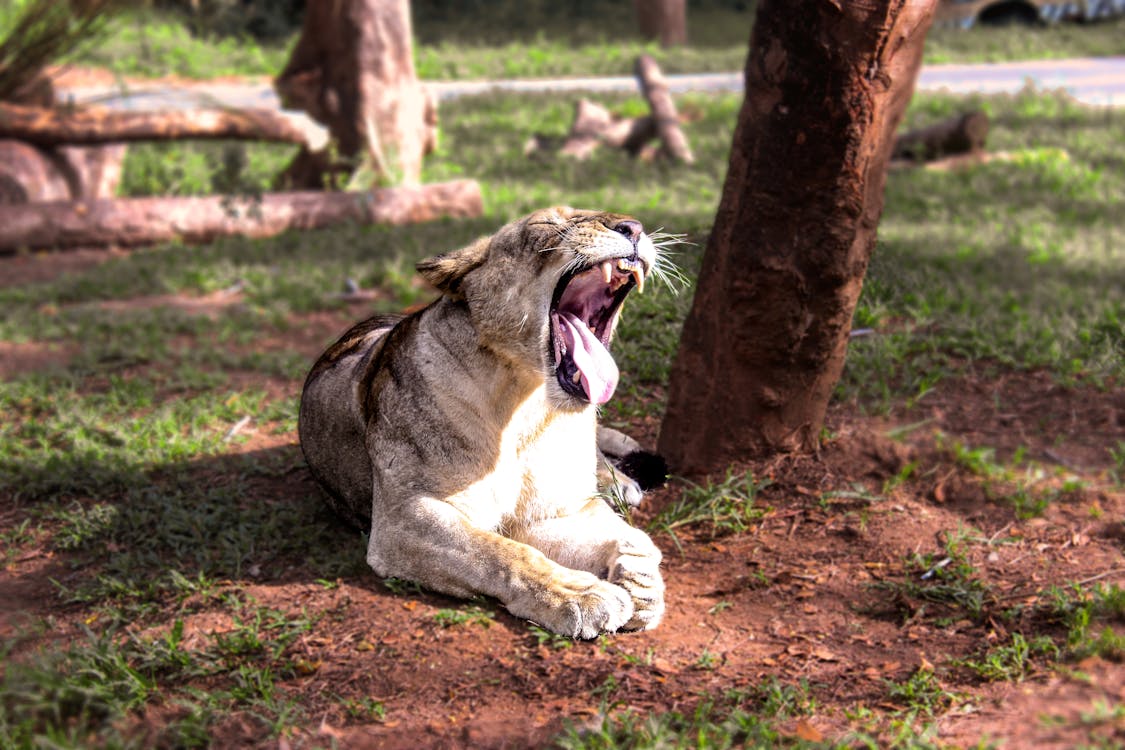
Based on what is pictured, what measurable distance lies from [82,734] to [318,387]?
1.98 m

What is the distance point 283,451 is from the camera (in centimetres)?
561

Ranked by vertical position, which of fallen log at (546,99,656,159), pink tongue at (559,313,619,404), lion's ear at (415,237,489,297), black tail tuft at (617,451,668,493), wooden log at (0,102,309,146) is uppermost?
lion's ear at (415,237,489,297)

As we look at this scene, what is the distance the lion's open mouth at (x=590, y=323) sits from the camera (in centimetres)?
380

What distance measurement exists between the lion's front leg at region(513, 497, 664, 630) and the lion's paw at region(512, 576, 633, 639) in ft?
0.25

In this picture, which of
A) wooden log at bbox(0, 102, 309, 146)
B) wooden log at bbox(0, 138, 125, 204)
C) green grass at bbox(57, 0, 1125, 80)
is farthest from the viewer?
green grass at bbox(57, 0, 1125, 80)

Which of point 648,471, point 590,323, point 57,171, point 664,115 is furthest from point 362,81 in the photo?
point 590,323

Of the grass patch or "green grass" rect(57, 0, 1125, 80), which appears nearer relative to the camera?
the grass patch

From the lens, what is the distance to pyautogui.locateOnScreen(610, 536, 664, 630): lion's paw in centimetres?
388

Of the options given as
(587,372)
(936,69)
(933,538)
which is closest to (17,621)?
(587,372)

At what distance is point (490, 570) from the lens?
3.96m

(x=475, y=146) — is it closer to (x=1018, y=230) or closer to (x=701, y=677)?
(x=1018, y=230)

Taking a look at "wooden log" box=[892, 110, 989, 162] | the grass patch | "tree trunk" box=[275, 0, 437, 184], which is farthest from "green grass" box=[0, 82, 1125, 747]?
"tree trunk" box=[275, 0, 437, 184]

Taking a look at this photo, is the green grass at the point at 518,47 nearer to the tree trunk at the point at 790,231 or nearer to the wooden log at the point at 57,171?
the wooden log at the point at 57,171

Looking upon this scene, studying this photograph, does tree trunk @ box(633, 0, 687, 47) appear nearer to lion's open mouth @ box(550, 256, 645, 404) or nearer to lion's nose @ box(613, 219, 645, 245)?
lion's open mouth @ box(550, 256, 645, 404)
